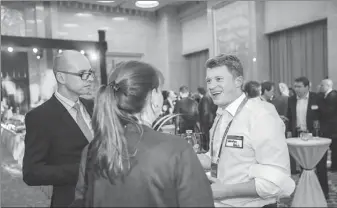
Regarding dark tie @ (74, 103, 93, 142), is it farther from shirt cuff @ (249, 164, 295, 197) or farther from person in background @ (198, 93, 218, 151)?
person in background @ (198, 93, 218, 151)

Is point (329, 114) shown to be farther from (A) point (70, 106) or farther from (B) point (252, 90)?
(A) point (70, 106)

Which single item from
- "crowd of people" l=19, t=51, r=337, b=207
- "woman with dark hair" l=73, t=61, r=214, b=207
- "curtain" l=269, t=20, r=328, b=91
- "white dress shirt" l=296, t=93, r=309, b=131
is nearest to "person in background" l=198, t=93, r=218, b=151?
"white dress shirt" l=296, t=93, r=309, b=131

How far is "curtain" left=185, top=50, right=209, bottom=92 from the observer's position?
11.1 m

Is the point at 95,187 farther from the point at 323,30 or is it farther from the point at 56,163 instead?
the point at 323,30

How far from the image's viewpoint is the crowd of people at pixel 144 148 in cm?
87

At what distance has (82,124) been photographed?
1.56 metres

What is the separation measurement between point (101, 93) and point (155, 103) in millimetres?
163

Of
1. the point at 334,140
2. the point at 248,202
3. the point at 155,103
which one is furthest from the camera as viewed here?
→ the point at 334,140

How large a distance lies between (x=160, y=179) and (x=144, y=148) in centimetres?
9

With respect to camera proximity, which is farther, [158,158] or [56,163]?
[56,163]

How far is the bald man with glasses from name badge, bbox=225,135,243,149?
65cm

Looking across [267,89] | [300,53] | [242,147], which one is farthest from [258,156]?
[300,53]

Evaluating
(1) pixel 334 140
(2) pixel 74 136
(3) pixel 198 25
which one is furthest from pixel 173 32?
(2) pixel 74 136

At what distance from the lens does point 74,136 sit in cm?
149
